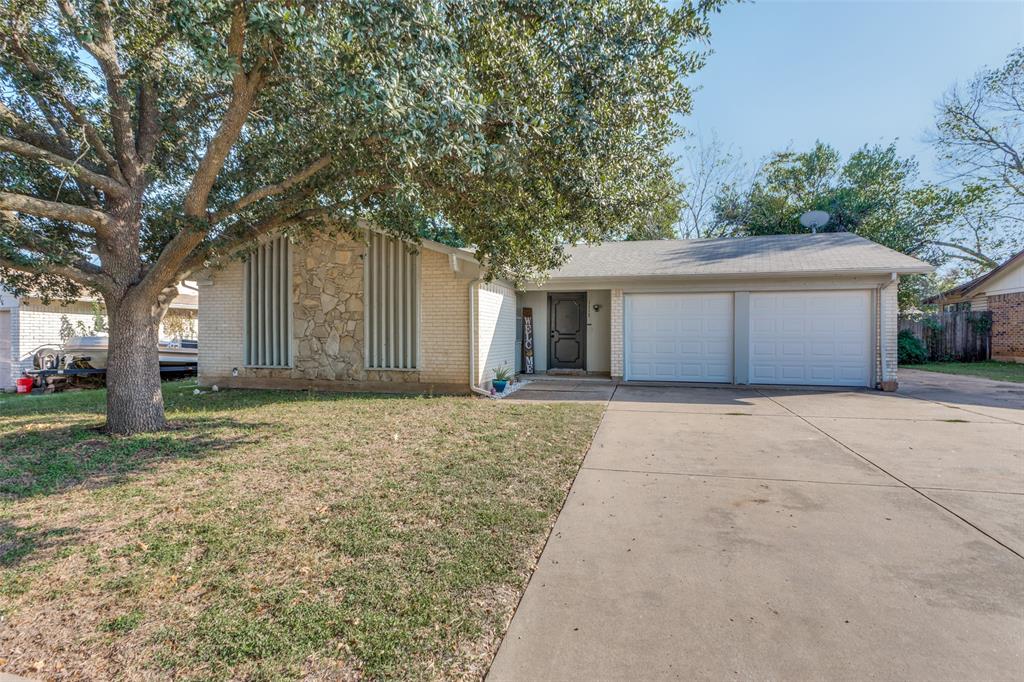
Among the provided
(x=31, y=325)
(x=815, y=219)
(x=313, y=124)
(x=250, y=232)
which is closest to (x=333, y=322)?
(x=250, y=232)

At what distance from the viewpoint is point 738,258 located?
11367 mm

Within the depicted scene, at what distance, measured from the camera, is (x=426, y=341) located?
31.8 feet

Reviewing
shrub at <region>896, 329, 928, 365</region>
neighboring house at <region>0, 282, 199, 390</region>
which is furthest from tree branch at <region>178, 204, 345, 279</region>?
shrub at <region>896, 329, 928, 365</region>

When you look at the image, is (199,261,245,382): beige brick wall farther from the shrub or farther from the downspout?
the shrub

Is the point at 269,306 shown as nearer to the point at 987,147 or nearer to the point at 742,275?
the point at 742,275

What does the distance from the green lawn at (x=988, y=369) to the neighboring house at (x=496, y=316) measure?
5.25 meters

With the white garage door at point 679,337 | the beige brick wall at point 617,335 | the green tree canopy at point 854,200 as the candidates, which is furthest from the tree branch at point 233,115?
the green tree canopy at point 854,200

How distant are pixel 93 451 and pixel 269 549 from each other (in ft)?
A: 12.4

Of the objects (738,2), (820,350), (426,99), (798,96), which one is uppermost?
(798,96)

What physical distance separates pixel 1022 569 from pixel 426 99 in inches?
212

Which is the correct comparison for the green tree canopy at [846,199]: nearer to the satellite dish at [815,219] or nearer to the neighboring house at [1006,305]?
the neighboring house at [1006,305]

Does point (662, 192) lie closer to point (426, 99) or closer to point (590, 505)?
point (426, 99)

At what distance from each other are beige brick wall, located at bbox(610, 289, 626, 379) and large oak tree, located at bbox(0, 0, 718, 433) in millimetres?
4248

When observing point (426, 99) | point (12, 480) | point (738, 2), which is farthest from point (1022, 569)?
point (12, 480)
